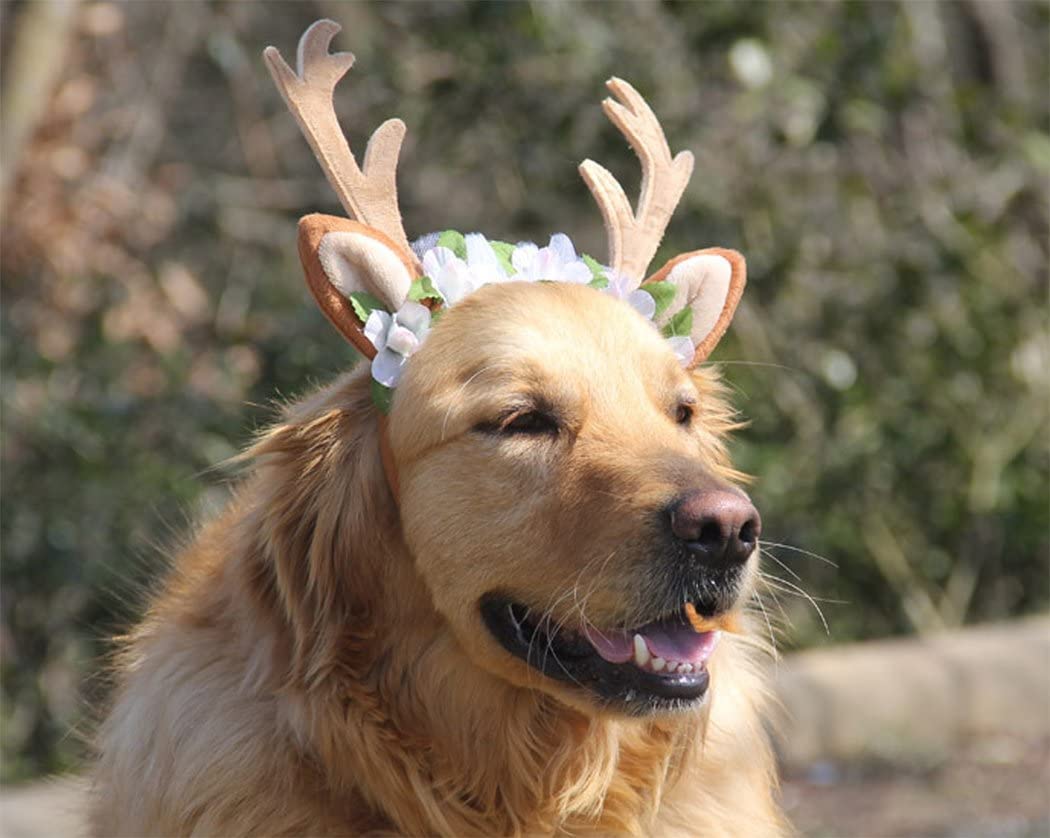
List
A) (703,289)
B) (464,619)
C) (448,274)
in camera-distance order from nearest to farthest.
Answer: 1. (464,619)
2. (448,274)
3. (703,289)

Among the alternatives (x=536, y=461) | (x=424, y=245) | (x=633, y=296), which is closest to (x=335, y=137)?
(x=424, y=245)

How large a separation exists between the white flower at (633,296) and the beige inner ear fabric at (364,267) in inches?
17.8

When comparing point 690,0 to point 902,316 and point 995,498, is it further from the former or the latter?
point 995,498

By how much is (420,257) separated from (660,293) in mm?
518

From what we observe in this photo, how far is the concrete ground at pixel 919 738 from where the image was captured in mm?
Result: 6090

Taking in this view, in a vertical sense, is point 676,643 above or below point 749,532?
below

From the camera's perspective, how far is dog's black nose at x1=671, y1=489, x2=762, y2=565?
300cm

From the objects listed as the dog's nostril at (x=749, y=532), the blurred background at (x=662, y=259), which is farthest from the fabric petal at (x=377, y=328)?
the blurred background at (x=662, y=259)

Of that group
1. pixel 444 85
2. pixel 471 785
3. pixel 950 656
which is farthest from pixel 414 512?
pixel 950 656

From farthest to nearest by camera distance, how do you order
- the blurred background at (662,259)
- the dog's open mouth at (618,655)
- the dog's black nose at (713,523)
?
the blurred background at (662,259) < the dog's open mouth at (618,655) < the dog's black nose at (713,523)

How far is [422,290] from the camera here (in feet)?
11.0

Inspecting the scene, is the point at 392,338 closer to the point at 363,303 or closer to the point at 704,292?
the point at 363,303

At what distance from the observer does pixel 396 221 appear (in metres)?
3.52

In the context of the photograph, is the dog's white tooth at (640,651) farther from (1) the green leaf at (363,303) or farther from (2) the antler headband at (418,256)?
(1) the green leaf at (363,303)
